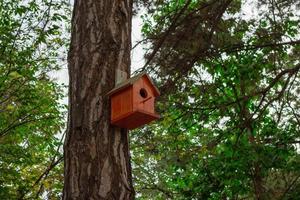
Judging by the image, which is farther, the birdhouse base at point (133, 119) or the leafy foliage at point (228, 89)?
the leafy foliage at point (228, 89)

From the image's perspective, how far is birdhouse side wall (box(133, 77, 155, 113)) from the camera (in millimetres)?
2151

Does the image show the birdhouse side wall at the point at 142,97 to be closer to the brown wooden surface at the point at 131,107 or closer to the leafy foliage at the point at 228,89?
the brown wooden surface at the point at 131,107

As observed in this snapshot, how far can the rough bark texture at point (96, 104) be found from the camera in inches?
79.0

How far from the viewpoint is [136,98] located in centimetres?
216

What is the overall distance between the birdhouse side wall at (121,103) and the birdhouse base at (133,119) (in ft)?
0.06

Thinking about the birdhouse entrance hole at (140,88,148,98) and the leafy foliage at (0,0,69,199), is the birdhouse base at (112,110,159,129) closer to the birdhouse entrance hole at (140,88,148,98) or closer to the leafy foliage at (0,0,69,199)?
the birdhouse entrance hole at (140,88,148,98)

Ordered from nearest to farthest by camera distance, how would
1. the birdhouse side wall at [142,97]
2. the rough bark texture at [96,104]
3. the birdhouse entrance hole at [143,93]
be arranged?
the rough bark texture at [96,104] < the birdhouse side wall at [142,97] < the birdhouse entrance hole at [143,93]

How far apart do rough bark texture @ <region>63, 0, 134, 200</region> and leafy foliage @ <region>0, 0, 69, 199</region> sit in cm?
283

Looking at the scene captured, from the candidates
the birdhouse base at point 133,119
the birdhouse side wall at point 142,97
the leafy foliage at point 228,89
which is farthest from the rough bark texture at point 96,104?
the leafy foliage at point 228,89

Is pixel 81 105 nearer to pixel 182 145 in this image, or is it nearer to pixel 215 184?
pixel 215 184

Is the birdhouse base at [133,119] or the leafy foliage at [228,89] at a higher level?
the leafy foliage at [228,89]

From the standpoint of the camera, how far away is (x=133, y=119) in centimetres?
212

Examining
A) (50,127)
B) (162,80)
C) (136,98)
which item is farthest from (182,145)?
(136,98)

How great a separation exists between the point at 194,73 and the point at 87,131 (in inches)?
140
